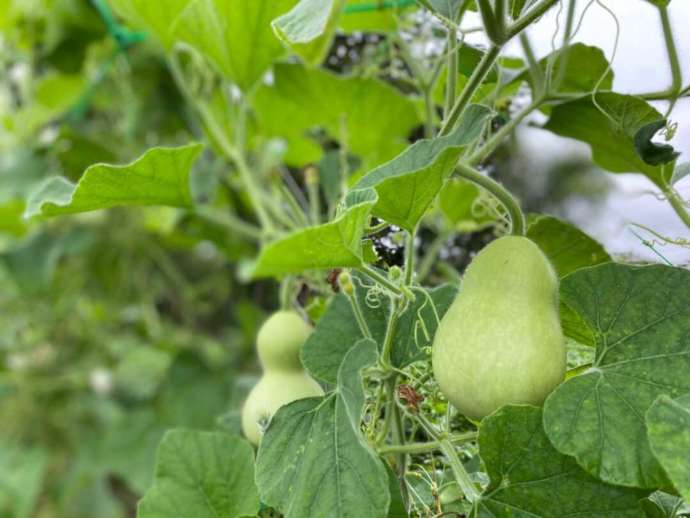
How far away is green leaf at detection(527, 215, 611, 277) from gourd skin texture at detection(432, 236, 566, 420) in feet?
0.31

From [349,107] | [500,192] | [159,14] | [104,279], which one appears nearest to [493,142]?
[500,192]

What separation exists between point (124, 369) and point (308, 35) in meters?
1.27

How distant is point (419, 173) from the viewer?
277mm

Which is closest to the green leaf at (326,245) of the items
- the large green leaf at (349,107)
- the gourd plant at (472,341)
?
the gourd plant at (472,341)

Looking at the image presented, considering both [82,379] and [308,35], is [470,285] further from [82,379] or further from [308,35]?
[82,379]

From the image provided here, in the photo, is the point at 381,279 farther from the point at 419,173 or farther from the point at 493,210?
the point at 493,210

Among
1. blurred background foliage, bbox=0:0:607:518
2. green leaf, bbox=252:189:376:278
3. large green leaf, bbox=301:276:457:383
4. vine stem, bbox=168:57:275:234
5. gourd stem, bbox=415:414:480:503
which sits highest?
green leaf, bbox=252:189:376:278

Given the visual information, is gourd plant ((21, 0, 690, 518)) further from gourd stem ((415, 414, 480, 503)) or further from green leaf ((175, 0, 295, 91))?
green leaf ((175, 0, 295, 91))

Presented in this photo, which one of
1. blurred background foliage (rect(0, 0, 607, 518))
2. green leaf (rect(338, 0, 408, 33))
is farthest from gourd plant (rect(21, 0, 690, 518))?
blurred background foliage (rect(0, 0, 607, 518))

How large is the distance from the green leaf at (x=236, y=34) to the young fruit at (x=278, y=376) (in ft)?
0.84

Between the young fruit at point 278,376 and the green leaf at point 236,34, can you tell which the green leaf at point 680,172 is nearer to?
the young fruit at point 278,376

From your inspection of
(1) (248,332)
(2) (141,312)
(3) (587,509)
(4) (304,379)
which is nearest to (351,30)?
(4) (304,379)

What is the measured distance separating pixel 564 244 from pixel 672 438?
0.18 m

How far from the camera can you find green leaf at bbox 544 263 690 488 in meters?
0.27
